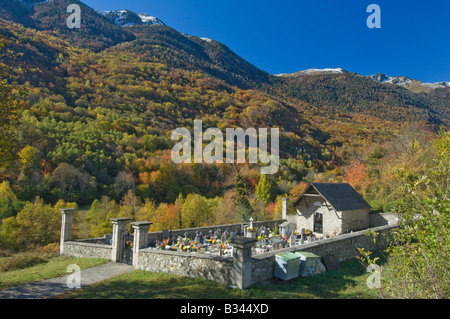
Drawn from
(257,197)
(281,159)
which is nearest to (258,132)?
(281,159)

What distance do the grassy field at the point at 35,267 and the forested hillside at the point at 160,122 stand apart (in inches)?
275

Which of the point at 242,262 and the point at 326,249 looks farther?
the point at 326,249

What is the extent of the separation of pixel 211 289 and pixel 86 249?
29.0ft

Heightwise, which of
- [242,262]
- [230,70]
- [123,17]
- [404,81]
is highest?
[123,17]

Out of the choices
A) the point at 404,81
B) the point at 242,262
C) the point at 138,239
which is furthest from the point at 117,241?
the point at 404,81

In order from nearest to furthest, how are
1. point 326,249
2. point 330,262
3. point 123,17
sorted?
point 330,262
point 326,249
point 123,17

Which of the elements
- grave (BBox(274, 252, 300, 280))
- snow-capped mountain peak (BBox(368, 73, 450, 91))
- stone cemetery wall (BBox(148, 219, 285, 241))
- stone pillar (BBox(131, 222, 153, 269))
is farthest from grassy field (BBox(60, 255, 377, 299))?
snow-capped mountain peak (BBox(368, 73, 450, 91))

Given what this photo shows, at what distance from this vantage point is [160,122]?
2643 inches

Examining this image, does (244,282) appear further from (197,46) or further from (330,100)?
(197,46)

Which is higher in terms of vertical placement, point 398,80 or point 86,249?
point 398,80

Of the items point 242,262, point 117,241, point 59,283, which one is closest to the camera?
point 242,262

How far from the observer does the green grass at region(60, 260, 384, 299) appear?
7.87m

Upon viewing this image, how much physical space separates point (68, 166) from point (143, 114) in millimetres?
29566

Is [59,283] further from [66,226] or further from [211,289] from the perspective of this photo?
[66,226]
